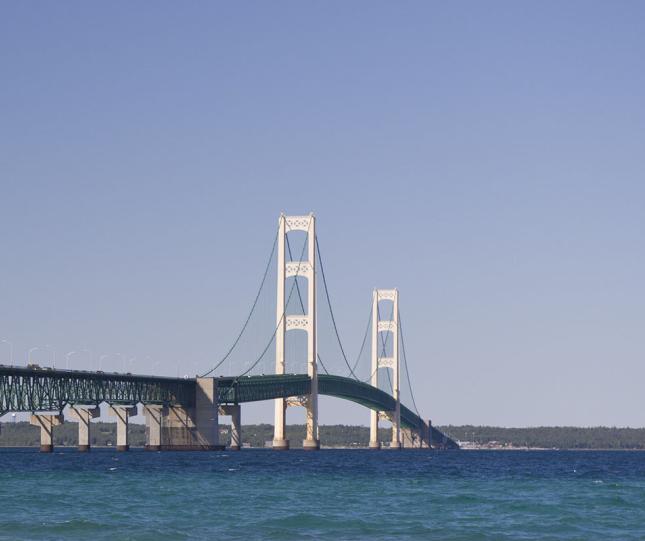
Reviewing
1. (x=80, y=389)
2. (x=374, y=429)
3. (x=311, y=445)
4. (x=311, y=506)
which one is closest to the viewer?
(x=311, y=506)

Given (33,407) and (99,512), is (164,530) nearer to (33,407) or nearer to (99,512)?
(99,512)

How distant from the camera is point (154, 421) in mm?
149000

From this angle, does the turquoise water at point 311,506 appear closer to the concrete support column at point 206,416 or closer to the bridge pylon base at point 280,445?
the concrete support column at point 206,416

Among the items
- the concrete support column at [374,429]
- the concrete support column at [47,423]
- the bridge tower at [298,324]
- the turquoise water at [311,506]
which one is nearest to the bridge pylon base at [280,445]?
the bridge tower at [298,324]

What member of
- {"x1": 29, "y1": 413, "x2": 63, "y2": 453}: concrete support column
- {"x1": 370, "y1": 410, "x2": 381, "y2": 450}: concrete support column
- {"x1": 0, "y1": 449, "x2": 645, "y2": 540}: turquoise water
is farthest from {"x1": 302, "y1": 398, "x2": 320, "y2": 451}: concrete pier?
{"x1": 0, "y1": 449, "x2": 645, "y2": 540}: turquoise water

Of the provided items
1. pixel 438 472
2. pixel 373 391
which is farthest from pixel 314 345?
pixel 438 472

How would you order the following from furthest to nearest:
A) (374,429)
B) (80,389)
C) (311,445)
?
(374,429)
(311,445)
(80,389)

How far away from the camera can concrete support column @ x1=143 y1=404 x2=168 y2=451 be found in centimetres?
14775

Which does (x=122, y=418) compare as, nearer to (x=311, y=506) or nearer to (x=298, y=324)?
(x=298, y=324)

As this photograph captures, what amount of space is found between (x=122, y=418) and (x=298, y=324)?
22262 mm

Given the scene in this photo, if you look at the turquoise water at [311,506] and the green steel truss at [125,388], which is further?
the green steel truss at [125,388]

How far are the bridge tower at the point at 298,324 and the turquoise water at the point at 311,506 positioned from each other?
65489mm

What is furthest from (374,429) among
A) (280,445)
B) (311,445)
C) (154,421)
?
(154,421)

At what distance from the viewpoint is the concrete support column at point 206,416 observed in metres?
145
